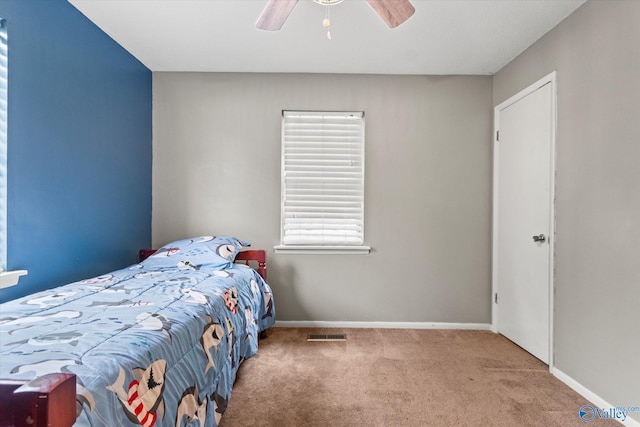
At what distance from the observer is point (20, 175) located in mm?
1834

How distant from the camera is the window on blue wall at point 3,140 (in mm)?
1756

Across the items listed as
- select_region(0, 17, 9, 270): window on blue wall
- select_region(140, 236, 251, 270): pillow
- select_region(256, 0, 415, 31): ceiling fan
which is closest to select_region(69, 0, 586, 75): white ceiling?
select_region(256, 0, 415, 31): ceiling fan

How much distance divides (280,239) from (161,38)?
1985 millimetres

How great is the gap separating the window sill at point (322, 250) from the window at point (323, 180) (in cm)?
4

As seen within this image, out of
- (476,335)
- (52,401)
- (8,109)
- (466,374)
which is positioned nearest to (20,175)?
(8,109)

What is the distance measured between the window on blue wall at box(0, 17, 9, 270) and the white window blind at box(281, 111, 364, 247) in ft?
6.53

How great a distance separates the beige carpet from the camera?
1.79m

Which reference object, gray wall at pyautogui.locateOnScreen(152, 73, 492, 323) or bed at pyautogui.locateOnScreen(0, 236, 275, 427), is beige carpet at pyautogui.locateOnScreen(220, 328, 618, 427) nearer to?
bed at pyautogui.locateOnScreen(0, 236, 275, 427)

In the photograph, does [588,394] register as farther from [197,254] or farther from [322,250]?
[197,254]

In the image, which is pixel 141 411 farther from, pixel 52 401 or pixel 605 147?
pixel 605 147

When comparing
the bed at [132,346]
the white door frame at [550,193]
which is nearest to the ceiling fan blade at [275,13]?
the bed at [132,346]

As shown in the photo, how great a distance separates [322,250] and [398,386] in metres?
1.43

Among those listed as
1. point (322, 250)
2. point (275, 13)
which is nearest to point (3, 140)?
point (275, 13)

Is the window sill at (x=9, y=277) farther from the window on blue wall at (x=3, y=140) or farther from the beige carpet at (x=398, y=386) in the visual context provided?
the beige carpet at (x=398, y=386)
